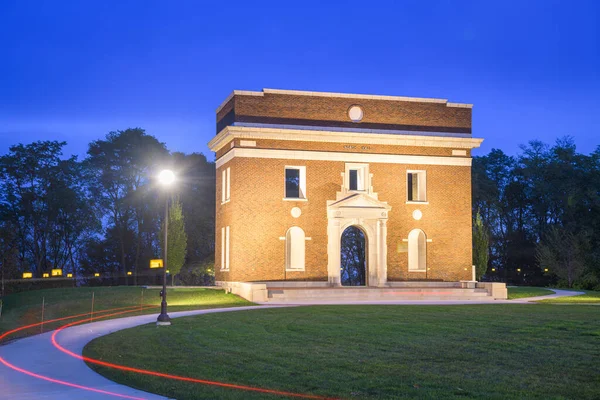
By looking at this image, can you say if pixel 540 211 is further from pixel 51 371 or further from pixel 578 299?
pixel 51 371

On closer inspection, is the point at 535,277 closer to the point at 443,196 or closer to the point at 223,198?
the point at 443,196

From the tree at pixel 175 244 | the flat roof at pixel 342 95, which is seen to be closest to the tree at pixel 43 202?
the tree at pixel 175 244

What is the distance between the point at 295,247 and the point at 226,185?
557 centimetres

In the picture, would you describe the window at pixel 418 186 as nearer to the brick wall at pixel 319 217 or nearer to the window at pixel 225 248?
the brick wall at pixel 319 217

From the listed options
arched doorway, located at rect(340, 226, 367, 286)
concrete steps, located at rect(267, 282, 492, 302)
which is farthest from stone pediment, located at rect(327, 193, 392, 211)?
arched doorway, located at rect(340, 226, 367, 286)

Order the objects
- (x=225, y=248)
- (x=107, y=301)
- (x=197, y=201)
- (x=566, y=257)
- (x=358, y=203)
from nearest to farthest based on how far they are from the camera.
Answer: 1. (x=107, y=301)
2. (x=358, y=203)
3. (x=225, y=248)
4. (x=566, y=257)
5. (x=197, y=201)

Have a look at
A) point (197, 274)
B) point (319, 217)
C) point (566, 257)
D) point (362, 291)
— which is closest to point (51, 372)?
point (362, 291)

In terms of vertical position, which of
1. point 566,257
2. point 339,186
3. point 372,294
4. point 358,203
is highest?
point 339,186

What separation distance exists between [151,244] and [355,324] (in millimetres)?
48138

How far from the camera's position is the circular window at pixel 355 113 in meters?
39.9

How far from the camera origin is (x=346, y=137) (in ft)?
129

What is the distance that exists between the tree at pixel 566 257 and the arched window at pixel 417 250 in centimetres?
1753

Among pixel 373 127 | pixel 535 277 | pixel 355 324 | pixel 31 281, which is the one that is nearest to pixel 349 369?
pixel 355 324

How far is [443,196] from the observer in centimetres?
4122
